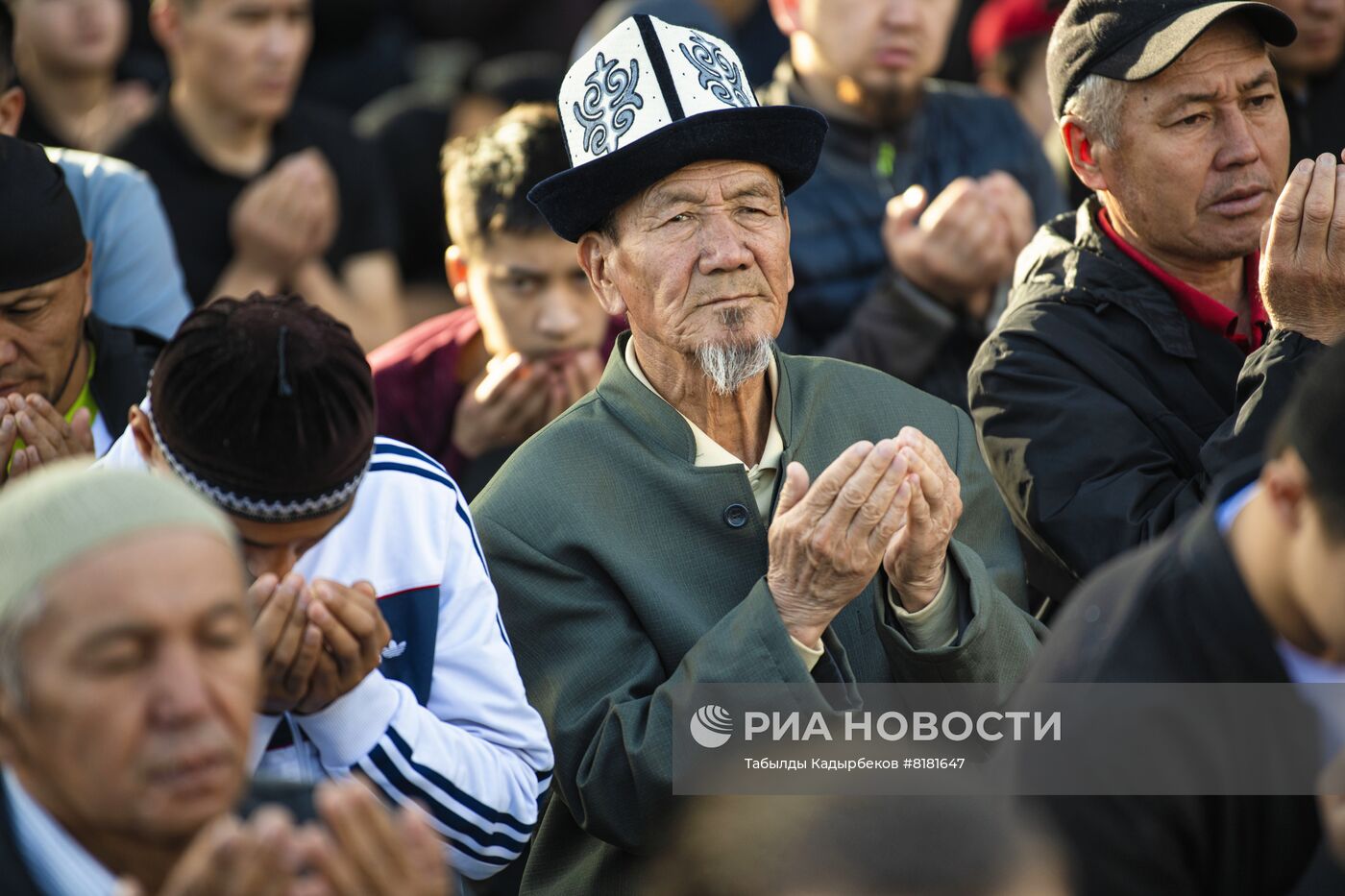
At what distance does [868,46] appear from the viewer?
527cm

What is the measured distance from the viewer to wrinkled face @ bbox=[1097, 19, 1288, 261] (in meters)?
3.75

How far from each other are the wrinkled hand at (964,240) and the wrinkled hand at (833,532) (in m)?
1.63

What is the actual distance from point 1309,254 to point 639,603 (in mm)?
1418

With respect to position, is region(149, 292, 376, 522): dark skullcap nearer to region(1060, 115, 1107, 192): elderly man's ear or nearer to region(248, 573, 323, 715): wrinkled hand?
region(248, 573, 323, 715): wrinkled hand

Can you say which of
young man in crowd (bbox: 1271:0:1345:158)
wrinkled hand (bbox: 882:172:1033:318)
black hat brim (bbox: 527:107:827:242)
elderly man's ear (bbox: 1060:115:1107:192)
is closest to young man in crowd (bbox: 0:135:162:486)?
black hat brim (bbox: 527:107:827:242)

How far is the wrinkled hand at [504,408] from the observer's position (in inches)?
174

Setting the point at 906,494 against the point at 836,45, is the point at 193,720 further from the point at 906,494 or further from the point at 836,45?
the point at 836,45

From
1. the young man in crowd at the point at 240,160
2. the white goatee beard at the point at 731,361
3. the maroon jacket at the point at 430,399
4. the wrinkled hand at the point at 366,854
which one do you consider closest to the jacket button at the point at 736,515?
the white goatee beard at the point at 731,361

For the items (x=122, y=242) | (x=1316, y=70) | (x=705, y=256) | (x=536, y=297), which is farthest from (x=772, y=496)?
(x=1316, y=70)

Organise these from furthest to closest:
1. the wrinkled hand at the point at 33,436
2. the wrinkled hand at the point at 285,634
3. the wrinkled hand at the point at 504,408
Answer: the wrinkled hand at the point at 504,408, the wrinkled hand at the point at 33,436, the wrinkled hand at the point at 285,634

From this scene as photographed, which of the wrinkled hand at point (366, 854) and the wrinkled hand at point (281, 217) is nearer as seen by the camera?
the wrinkled hand at point (366, 854)

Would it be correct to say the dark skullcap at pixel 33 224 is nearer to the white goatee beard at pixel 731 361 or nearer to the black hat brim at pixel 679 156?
the black hat brim at pixel 679 156

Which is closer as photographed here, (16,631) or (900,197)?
(16,631)

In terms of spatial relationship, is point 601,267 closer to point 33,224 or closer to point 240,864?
point 33,224
